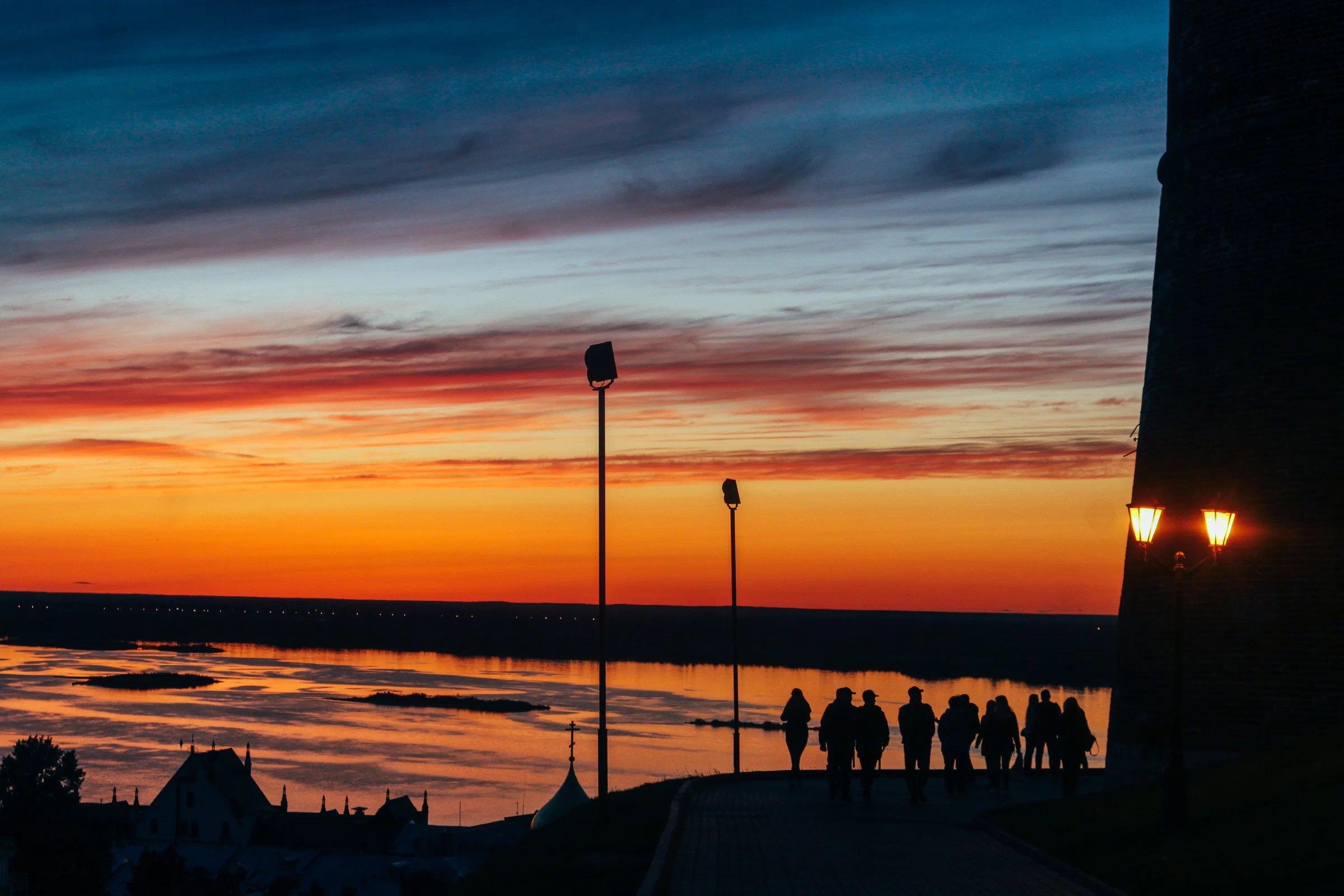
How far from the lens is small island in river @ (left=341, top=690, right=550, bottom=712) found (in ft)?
354

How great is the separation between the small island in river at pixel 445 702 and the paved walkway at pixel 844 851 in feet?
290

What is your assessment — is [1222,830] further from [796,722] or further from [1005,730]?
[796,722]

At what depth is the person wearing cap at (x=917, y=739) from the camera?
62.4ft

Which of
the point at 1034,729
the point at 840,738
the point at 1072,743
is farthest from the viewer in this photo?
the point at 1034,729

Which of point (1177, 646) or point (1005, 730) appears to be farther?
point (1005, 730)

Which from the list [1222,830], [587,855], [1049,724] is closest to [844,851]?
[587,855]

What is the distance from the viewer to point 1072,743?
788 inches

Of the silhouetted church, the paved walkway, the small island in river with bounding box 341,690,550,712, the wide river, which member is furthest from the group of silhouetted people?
the small island in river with bounding box 341,690,550,712

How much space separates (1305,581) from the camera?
1842cm

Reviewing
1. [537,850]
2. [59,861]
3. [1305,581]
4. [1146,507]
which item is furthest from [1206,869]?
[59,861]

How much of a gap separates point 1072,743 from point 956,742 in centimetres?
180

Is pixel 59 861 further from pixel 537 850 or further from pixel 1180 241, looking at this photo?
pixel 1180 241

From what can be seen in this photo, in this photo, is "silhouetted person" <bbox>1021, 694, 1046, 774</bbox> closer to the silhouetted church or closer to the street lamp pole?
the silhouetted church

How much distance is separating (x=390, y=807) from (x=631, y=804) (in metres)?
49.0
